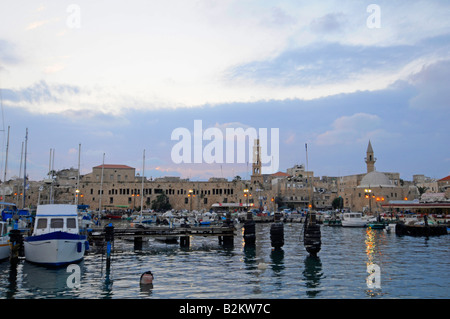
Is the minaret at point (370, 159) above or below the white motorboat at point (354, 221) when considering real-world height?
above

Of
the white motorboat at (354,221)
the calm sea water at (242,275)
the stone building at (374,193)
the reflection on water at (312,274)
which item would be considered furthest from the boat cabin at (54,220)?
the stone building at (374,193)

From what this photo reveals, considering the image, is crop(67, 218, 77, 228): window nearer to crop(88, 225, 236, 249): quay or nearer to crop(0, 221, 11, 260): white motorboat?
crop(0, 221, 11, 260): white motorboat

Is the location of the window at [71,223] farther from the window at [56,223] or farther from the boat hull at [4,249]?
the boat hull at [4,249]

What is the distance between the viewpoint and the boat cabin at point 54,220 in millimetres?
25258

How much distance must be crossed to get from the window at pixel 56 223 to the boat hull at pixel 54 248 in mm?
1588

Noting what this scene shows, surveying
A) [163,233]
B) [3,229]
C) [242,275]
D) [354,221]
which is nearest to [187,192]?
[354,221]

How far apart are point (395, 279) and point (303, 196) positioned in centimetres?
9551

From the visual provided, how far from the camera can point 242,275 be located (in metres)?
22.2

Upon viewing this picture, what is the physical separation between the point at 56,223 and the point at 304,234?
18089 mm

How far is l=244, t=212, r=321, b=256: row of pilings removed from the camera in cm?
2891

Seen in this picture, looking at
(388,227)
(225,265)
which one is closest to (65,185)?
(388,227)
